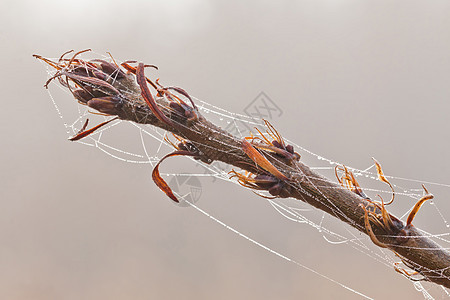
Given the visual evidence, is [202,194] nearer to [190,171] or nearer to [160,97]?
[190,171]

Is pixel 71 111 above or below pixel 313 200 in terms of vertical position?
below

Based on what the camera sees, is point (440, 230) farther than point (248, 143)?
Yes

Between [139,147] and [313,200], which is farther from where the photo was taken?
[139,147]

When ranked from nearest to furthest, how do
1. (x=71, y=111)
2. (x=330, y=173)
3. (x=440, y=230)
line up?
(x=330, y=173) < (x=440, y=230) < (x=71, y=111)

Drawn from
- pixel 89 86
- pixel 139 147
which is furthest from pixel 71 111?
pixel 89 86

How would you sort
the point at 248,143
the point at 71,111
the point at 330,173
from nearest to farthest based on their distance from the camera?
the point at 248,143 < the point at 330,173 < the point at 71,111

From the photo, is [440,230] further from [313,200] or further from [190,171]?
[313,200]

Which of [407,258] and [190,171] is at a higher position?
[407,258]

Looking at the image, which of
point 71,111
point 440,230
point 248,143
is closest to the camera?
point 248,143

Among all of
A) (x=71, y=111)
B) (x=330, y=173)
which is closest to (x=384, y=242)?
(x=330, y=173)
